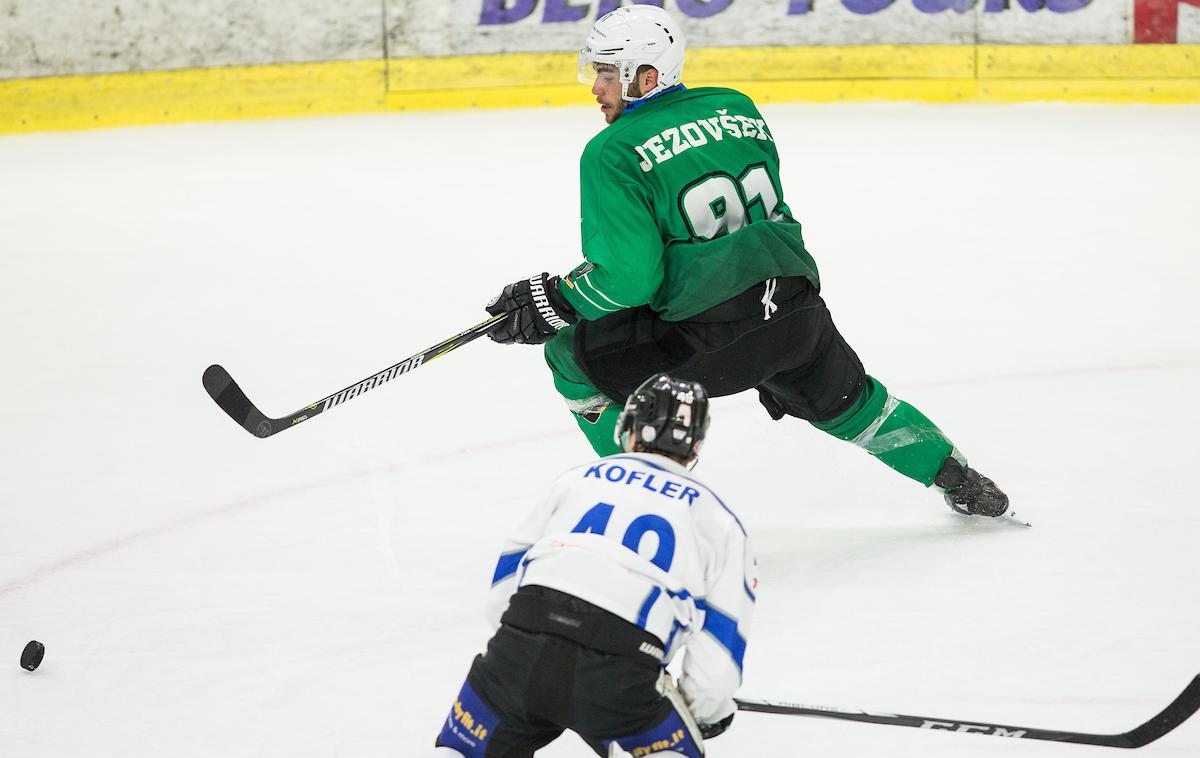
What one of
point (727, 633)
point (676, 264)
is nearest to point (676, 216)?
point (676, 264)

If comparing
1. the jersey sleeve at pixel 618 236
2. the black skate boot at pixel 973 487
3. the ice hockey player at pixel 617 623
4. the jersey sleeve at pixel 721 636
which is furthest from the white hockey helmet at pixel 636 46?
the jersey sleeve at pixel 721 636

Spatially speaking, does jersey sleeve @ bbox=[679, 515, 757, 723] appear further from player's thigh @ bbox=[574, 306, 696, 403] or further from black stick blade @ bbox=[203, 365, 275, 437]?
black stick blade @ bbox=[203, 365, 275, 437]

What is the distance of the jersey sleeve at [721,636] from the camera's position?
1.94 metres

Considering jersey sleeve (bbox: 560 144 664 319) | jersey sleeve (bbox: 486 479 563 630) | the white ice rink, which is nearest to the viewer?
jersey sleeve (bbox: 486 479 563 630)

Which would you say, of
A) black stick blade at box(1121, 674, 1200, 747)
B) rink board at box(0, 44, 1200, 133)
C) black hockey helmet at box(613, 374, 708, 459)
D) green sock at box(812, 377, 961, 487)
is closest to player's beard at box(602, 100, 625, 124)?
green sock at box(812, 377, 961, 487)

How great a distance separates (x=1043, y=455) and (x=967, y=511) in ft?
1.58

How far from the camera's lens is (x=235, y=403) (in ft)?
10.5

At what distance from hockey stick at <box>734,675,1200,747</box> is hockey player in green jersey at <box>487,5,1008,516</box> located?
2.98 ft

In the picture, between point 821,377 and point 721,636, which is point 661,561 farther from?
point 821,377

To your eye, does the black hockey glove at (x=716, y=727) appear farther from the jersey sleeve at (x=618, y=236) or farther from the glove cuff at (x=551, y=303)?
the glove cuff at (x=551, y=303)

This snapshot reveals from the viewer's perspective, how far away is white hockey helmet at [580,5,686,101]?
2928 mm

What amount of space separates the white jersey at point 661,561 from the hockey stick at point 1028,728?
18 cm

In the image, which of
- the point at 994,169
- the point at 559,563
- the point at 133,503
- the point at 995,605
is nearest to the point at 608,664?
the point at 559,563

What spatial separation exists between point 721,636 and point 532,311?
1.21 metres
